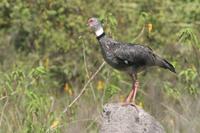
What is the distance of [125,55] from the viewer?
8.18m

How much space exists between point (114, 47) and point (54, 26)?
5134mm

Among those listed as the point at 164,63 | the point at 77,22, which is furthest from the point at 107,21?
the point at 77,22

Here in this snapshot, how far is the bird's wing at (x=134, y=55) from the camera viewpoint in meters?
8.18

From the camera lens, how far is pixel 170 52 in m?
13.1

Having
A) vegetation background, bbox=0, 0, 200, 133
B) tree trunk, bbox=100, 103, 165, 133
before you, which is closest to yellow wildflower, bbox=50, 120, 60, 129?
tree trunk, bbox=100, 103, 165, 133

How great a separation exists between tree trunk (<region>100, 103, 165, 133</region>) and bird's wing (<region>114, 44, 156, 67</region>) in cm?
56

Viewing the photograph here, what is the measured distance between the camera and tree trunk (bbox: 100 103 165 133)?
25.3 feet

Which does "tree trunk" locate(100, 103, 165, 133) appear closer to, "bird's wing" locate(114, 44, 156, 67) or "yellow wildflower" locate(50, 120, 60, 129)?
"bird's wing" locate(114, 44, 156, 67)

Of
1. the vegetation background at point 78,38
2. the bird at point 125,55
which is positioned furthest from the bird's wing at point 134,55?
the vegetation background at point 78,38

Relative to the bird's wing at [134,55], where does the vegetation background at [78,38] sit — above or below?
below

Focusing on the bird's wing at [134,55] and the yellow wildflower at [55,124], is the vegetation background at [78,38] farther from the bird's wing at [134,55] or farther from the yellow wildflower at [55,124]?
the bird's wing at [134,55]

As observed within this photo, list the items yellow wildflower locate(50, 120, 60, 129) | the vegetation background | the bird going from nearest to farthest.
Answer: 1. the bird
2. yellow wildflower locate(50, 120, 60, 129)
3. the vegetation background

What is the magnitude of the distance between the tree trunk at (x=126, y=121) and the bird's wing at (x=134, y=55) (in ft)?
1.85

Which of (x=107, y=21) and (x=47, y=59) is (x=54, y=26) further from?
(x=107, y=21)
